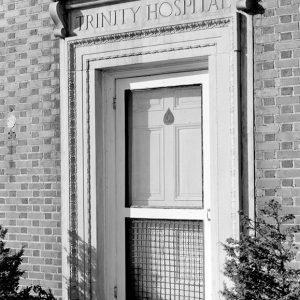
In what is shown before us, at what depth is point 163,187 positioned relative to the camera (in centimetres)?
614

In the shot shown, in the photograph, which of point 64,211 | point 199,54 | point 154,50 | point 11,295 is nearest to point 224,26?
point 199,54

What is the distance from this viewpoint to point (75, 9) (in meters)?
6.41

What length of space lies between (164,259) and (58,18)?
246 centimetres

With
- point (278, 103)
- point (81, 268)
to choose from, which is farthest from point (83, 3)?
point (81, 268)

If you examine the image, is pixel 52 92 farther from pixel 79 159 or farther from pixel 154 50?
pixel 154 50

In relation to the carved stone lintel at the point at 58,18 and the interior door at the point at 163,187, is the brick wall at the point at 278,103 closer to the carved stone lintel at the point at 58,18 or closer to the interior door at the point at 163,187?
the interior door at the point at 163,187

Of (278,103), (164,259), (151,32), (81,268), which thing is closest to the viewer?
(278,103)

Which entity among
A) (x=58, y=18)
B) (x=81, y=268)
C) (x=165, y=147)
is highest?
(x=58, y=18)

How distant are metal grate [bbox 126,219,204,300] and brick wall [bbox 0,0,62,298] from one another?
744 millimetres

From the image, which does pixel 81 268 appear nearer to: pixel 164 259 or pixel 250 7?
pixel 164 259

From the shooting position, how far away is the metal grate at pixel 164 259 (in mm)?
5984

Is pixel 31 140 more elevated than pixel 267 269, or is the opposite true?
pixel 31 140

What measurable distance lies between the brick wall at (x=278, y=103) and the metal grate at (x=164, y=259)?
924mm

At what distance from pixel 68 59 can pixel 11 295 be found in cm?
222
